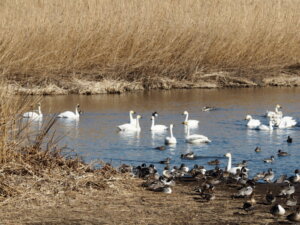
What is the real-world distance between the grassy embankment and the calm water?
966mm

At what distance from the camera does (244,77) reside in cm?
2864

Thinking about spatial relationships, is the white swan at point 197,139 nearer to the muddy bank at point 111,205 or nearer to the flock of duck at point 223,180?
the flock of duck at point 223,180

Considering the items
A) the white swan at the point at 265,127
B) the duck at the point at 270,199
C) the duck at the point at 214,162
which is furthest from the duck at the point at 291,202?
the white swan at the point at 265,127

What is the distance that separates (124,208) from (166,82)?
19.4m

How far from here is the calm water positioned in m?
15.1

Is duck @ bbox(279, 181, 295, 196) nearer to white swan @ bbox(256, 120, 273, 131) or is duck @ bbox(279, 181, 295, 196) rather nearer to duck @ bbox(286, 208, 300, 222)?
duck @ bbox(286, 208, 300, 222)

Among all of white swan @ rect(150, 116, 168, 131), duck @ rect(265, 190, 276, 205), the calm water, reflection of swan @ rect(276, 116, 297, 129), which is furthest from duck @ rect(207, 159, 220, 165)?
reflection of swan @ rect(276, 116, 297, 129)

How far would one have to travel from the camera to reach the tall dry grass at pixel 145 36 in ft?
83.5

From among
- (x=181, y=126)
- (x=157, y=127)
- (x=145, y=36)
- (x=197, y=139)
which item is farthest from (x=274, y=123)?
(x=145, y=36)

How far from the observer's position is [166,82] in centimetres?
2762

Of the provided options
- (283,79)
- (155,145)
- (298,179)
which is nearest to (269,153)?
(155,145)

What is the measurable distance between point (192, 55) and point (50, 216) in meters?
19.8

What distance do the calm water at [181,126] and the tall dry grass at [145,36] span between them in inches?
45.7

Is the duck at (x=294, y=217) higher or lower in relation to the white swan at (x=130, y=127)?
higher
